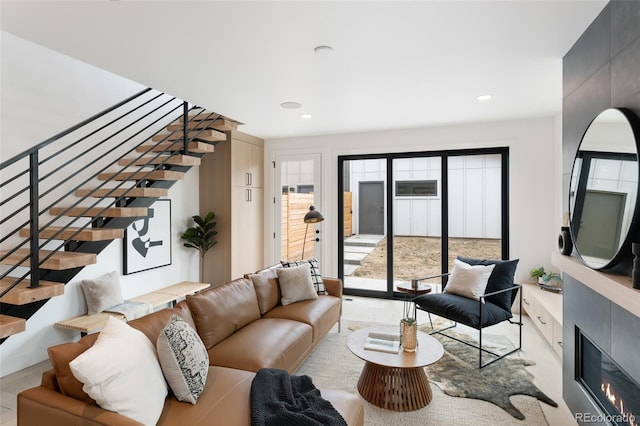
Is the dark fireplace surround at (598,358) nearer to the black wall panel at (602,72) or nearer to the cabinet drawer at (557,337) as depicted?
the black wall panel at (602,72)

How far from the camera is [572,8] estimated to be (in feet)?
6.39

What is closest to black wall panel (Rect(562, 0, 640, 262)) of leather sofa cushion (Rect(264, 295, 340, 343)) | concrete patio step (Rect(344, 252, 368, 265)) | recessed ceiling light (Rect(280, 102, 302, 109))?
leather sofa cushion (Rect(264, 295, 340, 343))

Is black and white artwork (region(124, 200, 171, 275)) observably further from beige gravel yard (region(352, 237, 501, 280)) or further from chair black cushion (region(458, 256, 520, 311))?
chair black cushion (region(458, 256, 520, 311))

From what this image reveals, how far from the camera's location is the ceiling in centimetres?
197

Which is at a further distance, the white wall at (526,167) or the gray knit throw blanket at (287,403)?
the white wall at (526,167)

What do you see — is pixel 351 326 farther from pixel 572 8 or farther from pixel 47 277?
pixel 572 8

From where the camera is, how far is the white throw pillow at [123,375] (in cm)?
138

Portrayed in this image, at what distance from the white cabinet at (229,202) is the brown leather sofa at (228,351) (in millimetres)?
1654

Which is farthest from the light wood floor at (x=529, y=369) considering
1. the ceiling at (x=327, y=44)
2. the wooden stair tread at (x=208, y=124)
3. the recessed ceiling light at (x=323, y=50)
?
the recessed ceiling light at (x=323, y=50)

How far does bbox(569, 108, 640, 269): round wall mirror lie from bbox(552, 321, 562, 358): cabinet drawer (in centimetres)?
130

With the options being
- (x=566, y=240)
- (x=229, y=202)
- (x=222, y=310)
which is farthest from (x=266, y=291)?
(x=566, y=240)

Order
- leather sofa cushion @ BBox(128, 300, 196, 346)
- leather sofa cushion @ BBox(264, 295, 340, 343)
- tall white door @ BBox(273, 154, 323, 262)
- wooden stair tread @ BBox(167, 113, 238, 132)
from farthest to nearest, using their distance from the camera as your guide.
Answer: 1. tall white door @ BBox(273, 154, 323, 262)
2. wooden stair tread @ BBox(167, 113, 238, 132)
3. leather sofa cushion @ BBox(264, 295, 340, 343)
4. leather sofa cushion @ BBox(128, 300, 196, 346)

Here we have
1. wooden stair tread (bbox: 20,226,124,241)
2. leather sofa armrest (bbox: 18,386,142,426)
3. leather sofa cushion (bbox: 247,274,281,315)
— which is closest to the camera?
leather sofa armrest (bbox: 18,386,142,426)

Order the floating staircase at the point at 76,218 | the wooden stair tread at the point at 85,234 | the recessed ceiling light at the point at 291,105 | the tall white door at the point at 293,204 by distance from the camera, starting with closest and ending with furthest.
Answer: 1. the floating staircase at the point at 76,218
2. the wooden stair tread at the point at 85,234
3. the recessed ceiling light at the point at 291,105
4. the tall white door at the point at 293,204
